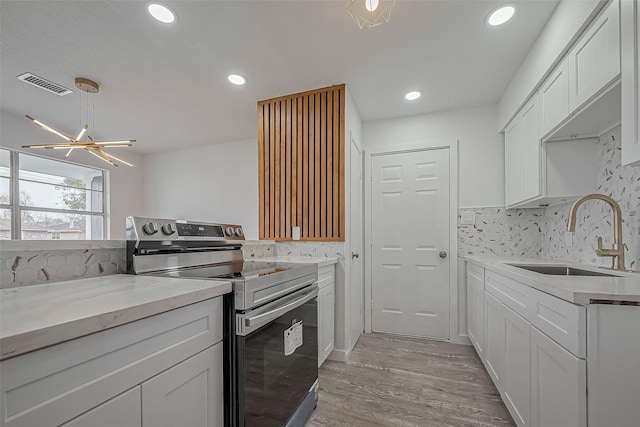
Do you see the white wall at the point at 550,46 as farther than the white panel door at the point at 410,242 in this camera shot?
No

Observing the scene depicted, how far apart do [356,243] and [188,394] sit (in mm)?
2166

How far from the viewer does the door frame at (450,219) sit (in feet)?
9.29

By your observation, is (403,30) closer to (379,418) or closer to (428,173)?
(428,173)

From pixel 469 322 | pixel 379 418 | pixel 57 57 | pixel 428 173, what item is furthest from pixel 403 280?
pixel 57 57

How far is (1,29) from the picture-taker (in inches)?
79.0

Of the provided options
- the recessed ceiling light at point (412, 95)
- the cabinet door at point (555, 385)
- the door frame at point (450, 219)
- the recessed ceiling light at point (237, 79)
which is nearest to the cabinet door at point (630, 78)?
the cabinet door at point (555, 385)

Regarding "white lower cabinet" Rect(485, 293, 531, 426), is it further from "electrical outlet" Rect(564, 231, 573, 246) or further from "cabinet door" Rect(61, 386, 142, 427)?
"cabinet door" Rect(61, 386, 142, 427)

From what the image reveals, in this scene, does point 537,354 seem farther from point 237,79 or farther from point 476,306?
point 237,79

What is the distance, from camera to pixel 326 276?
2188 millimetres

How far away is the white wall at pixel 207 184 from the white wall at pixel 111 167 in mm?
187

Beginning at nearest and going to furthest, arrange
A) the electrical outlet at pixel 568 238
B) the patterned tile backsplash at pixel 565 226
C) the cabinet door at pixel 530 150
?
the patterned tile backsplash at pixel 565 226 → the cabinet door at pixel 530 150 → the electrical outlet at pixel 568 238

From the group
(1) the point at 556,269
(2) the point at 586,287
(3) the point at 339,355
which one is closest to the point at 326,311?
(3) the point at 339,355

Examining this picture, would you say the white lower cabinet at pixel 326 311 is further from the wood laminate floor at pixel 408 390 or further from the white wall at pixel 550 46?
the white wall at pixel 550 46

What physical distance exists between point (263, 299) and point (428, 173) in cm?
250
